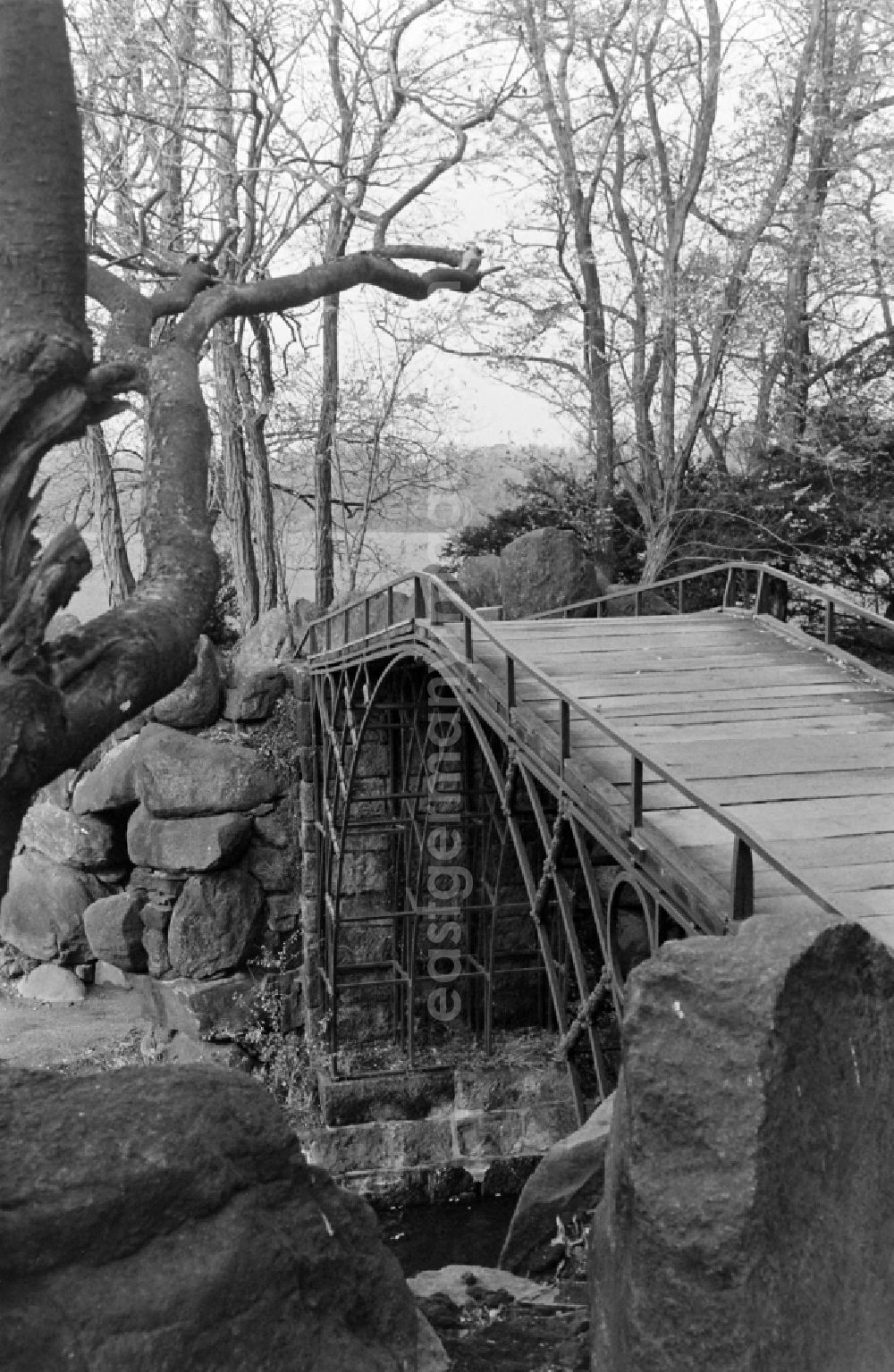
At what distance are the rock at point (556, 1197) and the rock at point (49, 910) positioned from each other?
55.1 ft

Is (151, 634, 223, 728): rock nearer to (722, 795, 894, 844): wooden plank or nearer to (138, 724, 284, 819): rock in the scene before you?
(138, 724, 284, 819): rock

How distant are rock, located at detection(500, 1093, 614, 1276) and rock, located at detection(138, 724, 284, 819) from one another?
14.8 m

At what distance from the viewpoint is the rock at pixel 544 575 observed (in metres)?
17.6

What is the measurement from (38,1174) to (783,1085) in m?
1.70

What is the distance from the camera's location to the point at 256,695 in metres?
19.8

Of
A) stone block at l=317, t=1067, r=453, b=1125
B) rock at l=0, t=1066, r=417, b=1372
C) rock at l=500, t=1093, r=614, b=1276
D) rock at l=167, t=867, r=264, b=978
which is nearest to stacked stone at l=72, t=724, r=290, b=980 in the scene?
rock at l=167, t=867, r=264, b=978

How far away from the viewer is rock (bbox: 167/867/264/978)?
18797 millimetres

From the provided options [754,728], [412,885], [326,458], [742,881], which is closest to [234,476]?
[326,458]

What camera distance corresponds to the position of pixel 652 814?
718 centimetres

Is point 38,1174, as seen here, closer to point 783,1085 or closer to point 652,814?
point 783,1085

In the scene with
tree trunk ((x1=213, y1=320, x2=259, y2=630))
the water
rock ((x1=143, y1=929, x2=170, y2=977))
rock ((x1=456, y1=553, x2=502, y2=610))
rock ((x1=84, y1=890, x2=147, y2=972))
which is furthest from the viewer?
tree trunk ((x1=213, y1=320, x2=259, y2=630))

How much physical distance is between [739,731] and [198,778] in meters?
11.8

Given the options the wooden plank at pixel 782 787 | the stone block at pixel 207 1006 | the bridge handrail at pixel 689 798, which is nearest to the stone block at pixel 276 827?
the stone block at pixel 207 1006

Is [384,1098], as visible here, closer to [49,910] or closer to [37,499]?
[49,910]
